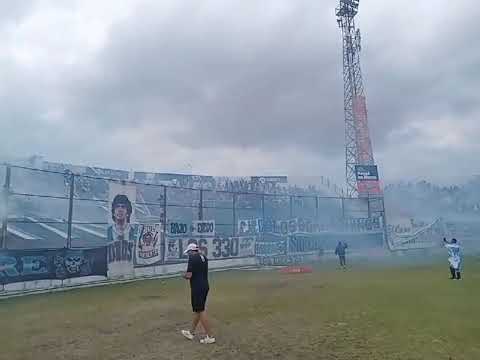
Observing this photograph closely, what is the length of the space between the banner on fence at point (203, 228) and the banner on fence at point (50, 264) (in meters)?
6.85

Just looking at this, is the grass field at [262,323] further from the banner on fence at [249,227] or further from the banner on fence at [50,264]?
the banner on fence at [249,227]

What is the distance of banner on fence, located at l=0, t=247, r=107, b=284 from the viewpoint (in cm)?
1451

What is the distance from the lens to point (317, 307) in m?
11.4

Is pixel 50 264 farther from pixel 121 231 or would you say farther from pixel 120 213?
pixel 120 213

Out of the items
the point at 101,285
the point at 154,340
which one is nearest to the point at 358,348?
the point at 154,340

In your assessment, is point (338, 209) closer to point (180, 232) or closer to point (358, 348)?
point (180, 232)

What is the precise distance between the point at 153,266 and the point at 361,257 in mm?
18497

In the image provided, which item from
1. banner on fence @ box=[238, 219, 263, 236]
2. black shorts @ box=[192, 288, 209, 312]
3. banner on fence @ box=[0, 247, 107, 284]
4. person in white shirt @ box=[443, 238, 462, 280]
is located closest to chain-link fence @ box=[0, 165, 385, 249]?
banner on fence @ box=[238, 219, 263, 236]

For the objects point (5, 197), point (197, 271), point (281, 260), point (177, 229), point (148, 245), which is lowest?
point (281, 260)

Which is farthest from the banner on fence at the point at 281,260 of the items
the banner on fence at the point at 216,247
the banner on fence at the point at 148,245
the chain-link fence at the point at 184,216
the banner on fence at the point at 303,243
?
the banner on fence at the point at 148,245

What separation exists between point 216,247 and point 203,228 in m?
1.59

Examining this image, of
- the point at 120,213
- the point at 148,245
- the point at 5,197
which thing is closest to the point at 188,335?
the point at 5,197

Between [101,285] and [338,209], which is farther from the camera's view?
[338,209]

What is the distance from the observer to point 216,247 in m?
25.4
